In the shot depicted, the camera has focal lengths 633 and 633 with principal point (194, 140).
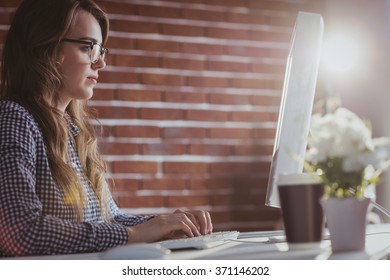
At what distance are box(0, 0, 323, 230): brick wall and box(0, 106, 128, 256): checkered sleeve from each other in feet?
5.18

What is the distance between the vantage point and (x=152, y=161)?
2785 mm

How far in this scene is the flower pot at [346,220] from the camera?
912mm

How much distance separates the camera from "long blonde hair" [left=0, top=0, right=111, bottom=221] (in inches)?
50.7

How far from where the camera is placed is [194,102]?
2.85 meters

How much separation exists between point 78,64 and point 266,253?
25.4 inches

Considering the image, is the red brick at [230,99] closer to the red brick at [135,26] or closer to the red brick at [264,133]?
the red brick at [264,133]

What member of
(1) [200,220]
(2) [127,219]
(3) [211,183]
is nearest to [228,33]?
(3) [211,183]

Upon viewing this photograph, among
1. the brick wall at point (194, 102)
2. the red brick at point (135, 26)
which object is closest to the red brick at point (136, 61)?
the brick wall at point (194, 102)

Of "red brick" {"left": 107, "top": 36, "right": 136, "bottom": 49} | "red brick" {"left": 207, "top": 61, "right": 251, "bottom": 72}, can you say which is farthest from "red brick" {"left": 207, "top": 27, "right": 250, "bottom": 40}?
"red brick" {"left": 107, "top": 36, "right": 136, "bottom": 49}

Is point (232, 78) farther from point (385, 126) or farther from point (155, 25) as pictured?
point (385, 126)

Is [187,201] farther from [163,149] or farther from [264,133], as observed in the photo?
[264,133]

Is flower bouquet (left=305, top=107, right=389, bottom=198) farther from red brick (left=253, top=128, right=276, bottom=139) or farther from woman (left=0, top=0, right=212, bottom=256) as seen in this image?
red brick (left=253, top=128, right=276, bottom=139)

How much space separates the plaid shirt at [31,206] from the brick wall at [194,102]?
1.49 metres
